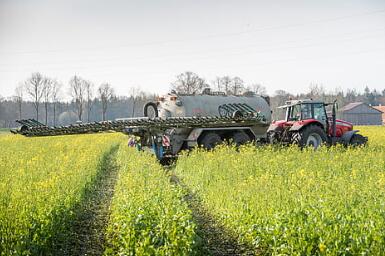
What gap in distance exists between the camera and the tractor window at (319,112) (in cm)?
1698

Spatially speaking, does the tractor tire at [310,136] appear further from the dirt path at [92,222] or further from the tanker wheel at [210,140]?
the dirt path at [92,222]

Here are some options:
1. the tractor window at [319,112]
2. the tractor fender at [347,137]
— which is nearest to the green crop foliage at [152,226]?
the tractor window at [319,112]

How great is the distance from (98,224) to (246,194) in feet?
10.3

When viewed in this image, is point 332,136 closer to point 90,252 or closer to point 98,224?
point 98,224

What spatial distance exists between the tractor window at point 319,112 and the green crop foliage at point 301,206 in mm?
6406

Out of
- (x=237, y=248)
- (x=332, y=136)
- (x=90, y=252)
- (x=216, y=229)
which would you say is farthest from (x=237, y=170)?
(x=332, y=136)

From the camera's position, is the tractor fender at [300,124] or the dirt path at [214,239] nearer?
the dirt path at [214,239]

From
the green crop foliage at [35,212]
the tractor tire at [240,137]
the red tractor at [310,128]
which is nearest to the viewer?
the green crop foliage at [35,212]

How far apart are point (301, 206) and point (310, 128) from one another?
441 inches

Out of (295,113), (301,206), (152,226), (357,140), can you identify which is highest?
(295,113)

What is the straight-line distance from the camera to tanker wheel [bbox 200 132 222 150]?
1592 cm

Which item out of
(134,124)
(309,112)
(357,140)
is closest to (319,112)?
(309,112)

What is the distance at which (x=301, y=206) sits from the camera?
5.64 meters

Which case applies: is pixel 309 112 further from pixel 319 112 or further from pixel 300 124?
pixel 300 124
